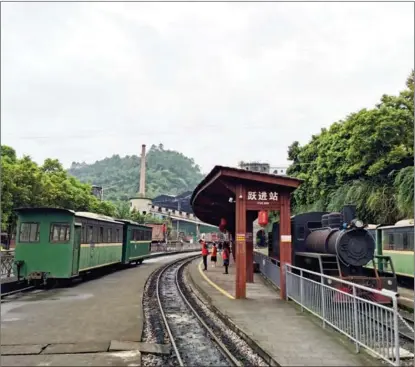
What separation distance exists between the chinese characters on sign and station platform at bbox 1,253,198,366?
13.8 ft

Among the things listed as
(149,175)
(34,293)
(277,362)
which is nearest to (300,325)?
(277,362)

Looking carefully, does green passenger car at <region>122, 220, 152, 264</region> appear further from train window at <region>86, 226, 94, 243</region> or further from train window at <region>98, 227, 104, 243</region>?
train window at <region>86, 226, 94, 243</region>

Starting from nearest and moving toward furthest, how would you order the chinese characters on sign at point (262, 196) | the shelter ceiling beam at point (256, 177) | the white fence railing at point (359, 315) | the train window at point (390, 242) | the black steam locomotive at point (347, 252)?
the white fence railing at point (359, 315) < the black steam locomotive at point (347, 252) < the shelter ceiling beam at point (256, 177) < the chinese characters on sign at point (262, 196) < the train window at point (390, 242)

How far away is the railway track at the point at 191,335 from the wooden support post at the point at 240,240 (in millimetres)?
1112

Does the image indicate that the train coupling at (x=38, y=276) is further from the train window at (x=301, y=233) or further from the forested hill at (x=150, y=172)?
the forested hill at (x=150, y=172)

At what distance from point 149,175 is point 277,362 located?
147319 millimetres

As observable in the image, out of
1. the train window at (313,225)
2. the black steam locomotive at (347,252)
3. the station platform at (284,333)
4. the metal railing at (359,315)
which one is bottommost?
the station platform at (284,333)

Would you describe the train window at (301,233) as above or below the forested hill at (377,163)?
below

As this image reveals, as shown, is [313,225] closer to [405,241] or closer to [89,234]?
[405,241]

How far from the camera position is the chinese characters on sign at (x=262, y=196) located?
462 inches

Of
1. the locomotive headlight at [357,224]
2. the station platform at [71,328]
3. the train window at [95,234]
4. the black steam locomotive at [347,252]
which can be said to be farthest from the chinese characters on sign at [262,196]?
the train window at [95,234]

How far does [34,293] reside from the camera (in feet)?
42.8

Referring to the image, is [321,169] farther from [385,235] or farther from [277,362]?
[277,362]

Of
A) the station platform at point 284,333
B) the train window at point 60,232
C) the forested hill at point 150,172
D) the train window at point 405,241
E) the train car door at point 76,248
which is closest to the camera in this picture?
the station platform at point 284,333
